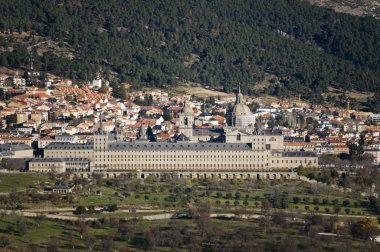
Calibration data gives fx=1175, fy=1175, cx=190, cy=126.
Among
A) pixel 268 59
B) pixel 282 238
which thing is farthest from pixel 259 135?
pixel 268 59

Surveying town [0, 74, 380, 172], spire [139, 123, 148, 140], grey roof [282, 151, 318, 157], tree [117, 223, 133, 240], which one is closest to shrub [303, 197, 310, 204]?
town [0, 74, 380, 172]

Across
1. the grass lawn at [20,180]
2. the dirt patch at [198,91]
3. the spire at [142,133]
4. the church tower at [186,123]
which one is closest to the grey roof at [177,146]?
the church tower at [186,123]

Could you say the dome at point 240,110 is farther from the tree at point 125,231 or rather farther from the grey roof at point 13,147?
the tree at point 125,231

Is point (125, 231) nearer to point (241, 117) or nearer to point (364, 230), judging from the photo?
point (364, 230)

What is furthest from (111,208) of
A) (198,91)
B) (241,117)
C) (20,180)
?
(198,91)

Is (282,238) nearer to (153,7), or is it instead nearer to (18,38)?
(18,38)

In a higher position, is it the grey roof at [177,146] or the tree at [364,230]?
the grey roof at [177,146]
